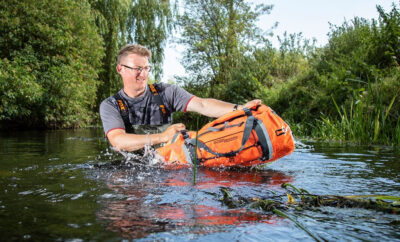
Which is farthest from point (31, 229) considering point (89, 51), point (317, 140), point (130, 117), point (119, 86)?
point (119, 86)

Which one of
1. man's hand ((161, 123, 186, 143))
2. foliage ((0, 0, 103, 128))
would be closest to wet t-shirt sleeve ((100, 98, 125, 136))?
man's hand ((161, 123, 186, 143))

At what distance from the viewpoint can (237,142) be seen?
12.4ft

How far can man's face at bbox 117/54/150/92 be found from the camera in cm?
473

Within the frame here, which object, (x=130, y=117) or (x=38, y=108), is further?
(x=38, y=108)

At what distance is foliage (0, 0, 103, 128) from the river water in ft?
35.3

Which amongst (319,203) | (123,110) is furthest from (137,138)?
(319,203)

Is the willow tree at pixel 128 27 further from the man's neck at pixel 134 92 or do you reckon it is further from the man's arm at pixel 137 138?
the man's arm at pixel 137 138

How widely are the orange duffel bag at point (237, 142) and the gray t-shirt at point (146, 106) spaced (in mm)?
918

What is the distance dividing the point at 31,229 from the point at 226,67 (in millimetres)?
21709

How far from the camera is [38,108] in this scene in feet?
52.4

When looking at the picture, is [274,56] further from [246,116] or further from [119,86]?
[246,116]

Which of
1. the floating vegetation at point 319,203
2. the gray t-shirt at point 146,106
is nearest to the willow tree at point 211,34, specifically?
the gray t-shirt at point 146,106

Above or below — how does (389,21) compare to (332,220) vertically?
above

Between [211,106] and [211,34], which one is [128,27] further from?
[211,106]
